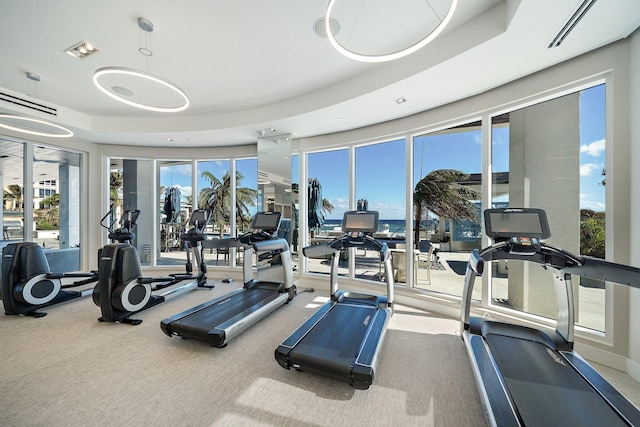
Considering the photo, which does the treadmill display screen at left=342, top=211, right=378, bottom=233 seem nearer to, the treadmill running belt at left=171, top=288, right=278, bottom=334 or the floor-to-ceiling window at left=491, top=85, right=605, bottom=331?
the treadmill running belt at left=171, top=288, right=278, bottom=334

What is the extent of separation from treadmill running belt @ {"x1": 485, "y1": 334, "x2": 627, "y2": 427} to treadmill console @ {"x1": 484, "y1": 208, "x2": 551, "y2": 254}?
87 cm

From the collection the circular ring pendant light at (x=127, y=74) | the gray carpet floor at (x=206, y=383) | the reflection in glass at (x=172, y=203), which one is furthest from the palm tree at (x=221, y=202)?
the gray carpet floor at (x=206, y=383)

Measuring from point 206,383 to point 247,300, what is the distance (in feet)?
5.15

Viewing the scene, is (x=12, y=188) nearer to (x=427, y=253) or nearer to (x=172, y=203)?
(x=172, y=203)

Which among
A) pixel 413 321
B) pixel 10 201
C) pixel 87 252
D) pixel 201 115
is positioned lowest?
pixel 413 321

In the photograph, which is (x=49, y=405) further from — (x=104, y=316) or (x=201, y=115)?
(x=201, y=115)

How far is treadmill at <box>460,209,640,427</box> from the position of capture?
5.02 feet

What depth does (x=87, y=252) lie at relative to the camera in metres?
5.82

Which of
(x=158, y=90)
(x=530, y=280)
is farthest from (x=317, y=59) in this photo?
(x=530, y=280)

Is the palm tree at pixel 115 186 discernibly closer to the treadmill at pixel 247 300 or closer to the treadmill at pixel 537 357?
the treadmill at pixel 247 300

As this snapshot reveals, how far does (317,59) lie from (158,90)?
2.61 meters

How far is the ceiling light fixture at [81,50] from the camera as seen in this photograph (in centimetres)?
290

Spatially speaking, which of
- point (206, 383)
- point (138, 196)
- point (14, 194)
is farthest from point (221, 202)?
point (206, 383)

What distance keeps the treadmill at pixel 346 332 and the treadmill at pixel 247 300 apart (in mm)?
759
